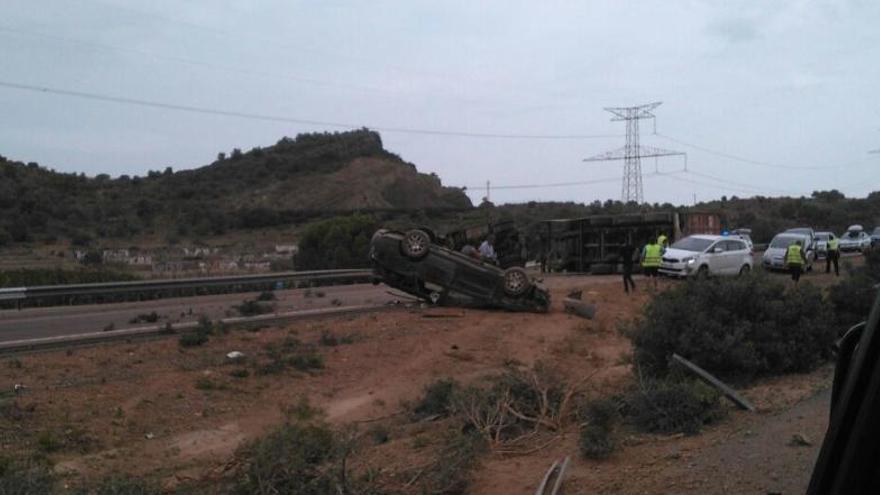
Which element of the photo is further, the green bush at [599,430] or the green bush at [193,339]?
the green bush at [193,339]

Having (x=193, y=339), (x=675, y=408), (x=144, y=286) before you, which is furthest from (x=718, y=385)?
(x=144, y=286)

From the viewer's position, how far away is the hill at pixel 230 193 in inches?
2157

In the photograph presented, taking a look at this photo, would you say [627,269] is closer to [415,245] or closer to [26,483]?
[415,245]

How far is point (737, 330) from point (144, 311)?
555 inches

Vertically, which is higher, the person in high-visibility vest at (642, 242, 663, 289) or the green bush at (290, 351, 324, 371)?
the person in high-visibility vest at (642, 242, 663, 289)

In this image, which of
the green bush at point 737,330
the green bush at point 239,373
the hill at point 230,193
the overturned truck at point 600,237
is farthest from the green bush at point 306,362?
the hill at point 230,193

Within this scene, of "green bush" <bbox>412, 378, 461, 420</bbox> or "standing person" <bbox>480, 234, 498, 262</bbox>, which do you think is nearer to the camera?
"green bush" <bbox>412, 378, 461, 420</bbox>

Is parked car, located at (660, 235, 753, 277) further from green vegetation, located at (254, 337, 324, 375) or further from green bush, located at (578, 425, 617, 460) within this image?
green bush, located at (578, 425, 617, 460)

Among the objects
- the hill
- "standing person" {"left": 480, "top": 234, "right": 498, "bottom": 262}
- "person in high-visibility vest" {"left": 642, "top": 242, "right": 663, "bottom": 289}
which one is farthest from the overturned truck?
the hill

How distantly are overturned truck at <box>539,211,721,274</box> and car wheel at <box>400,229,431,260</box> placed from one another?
14.7 metres

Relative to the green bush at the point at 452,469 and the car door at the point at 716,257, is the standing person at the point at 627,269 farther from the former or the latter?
the green bush at the point at 452,469

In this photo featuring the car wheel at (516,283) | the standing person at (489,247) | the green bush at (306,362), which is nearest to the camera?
the green bush at (306,362)

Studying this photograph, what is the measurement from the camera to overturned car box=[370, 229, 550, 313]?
21.0 m

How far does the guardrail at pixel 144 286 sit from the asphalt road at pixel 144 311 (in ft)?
1.28
